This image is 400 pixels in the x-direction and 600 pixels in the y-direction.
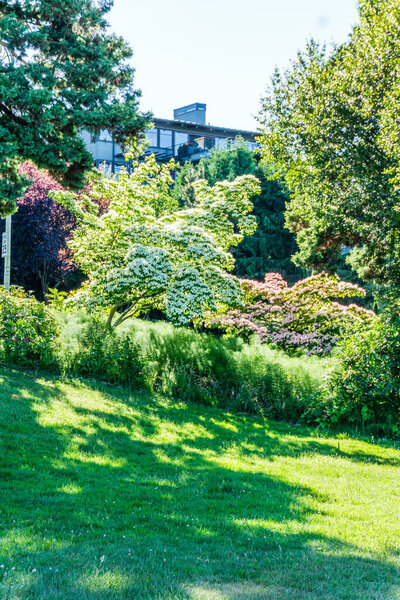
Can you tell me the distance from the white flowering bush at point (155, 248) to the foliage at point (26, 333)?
0.89 meters

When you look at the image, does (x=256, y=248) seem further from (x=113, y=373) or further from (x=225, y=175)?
(x=113, y=373)

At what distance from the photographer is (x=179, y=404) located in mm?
10234

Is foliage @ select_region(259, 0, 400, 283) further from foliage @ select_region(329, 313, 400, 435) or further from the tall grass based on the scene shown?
the tall grass

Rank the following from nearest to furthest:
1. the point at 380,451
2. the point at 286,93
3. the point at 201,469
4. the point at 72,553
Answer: the point at 72,553 → the point at 201,469 → the point at 380,451 → the point at 286,93

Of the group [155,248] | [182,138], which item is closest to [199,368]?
[155,248]

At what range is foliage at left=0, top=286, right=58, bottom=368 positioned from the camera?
10.8 m

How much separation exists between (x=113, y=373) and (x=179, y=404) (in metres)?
1.76

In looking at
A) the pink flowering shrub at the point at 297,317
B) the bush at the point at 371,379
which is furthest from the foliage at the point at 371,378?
the pink flowering shrub at the point at 297,317

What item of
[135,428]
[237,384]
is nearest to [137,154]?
[237,384]

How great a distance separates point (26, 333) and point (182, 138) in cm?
3964

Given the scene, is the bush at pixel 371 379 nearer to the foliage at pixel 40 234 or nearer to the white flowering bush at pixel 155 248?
the white flowering bush at pixel 155 248

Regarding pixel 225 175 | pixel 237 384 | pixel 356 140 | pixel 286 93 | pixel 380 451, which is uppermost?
pixel 225 175

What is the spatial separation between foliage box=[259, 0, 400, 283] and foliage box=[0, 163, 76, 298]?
11.3 meters

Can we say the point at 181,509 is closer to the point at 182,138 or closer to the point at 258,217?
the point at 258,217
